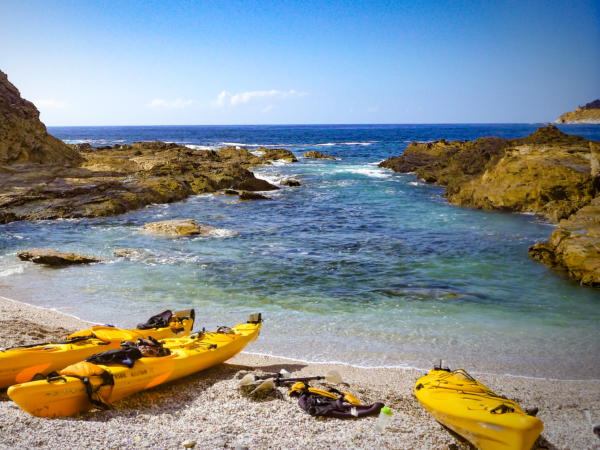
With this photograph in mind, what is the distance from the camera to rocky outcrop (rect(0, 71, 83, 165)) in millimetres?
23703

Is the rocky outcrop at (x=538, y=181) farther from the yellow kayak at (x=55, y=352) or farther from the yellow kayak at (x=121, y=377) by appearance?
the yellow kayak at (x=55, y=352)

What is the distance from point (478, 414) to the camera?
4648mm

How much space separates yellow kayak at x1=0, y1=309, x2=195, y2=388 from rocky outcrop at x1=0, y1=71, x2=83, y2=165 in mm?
21251

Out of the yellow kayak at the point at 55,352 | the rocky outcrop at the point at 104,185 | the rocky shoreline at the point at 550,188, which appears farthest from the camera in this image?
the rocky outcrop at the point at 104,185

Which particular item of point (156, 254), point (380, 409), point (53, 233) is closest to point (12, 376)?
point (380, 409)

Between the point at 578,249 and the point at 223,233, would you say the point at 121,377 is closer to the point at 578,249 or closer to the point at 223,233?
the point at 223,233

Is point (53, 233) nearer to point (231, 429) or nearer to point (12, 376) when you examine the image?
point (12, 376)

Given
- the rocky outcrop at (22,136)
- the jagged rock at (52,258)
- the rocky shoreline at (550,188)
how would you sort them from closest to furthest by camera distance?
the jagged rock at (52,258)
the rocky shoreline at (550,188)
the rocky outcrop at (22,136)

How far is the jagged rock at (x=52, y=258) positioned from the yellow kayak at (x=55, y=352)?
6.42 meters

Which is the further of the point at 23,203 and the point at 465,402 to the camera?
the point at 23,203

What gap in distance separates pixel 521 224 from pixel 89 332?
16757 millimetres

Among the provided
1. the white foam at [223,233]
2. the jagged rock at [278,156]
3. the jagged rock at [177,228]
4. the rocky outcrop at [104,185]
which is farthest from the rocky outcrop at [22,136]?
the jagged rock at [278,156]

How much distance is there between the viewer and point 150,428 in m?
4.73

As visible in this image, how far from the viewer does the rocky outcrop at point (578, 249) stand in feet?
36.5
